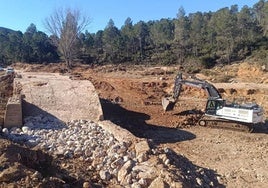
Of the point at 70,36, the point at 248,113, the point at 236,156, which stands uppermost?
the point at 70,36

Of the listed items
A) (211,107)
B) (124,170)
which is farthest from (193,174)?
(211,107)

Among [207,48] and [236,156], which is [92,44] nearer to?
[207,48]

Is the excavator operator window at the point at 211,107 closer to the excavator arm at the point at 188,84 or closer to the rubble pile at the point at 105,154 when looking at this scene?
the excavator arm at the point at 188,84

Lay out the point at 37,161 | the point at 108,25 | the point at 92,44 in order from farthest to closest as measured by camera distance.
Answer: the point at 108,25 → the point at 92,44 → the point at 37,161

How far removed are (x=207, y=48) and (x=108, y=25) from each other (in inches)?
921

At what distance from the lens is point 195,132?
566 inches

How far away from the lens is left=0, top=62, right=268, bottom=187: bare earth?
34.8 ft

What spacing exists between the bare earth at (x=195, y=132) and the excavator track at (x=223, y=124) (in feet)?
0.70

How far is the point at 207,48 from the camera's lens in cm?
5106

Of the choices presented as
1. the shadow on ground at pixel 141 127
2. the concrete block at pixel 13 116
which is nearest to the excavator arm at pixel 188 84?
the shadow on ground at pixel 141 127

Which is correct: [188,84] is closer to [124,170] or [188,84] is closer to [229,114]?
[229,114]

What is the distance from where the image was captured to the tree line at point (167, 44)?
48.5 m

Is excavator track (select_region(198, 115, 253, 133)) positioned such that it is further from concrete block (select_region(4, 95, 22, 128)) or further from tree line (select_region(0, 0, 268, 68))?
tree line (select_region(0, 0, 268, 68))

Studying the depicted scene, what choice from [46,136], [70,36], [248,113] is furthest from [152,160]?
[70,36]
